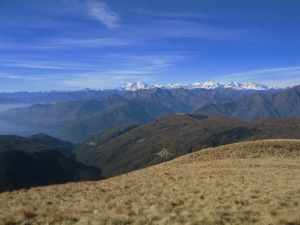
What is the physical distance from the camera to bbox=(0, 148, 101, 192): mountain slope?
114419mm

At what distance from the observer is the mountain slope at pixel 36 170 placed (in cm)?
11442

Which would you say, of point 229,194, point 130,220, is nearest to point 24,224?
point 130,220

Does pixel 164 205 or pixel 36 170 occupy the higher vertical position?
pixel 164 205

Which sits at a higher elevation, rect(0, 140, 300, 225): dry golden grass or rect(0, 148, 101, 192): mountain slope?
rect(0, 140, 300, 225): dry golden grass

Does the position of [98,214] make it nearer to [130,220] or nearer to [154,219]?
[130,220]

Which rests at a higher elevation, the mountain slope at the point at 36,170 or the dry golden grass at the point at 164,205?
the dry golden grass at the point at 164,205

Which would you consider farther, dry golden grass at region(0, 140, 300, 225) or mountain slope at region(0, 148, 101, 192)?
mountain slope at region(0, 148, 101, 192)

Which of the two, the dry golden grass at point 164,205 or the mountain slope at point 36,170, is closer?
the dry golden grass at point 164,205

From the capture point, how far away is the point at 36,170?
13362 centimetres

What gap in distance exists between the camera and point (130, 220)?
397 inches

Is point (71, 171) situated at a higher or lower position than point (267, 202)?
lower

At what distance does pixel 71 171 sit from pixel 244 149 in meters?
132

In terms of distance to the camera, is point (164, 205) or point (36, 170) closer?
point (164, 205)

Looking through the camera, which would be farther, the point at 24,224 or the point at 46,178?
the point at 46,178
